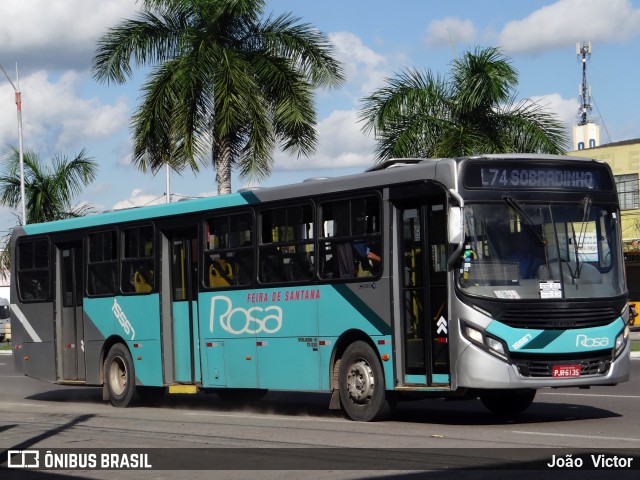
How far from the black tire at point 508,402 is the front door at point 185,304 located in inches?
192

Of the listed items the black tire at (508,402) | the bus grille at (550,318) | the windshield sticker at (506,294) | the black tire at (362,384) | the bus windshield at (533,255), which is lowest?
the black tire at (508,402)

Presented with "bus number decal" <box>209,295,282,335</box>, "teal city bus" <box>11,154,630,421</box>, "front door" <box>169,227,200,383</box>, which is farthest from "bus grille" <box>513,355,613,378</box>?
"front door" <box>169,227,200,383</box>

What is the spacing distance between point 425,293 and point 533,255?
1384 millimetres

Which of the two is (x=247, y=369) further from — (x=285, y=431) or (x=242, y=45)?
(x=242, y=45)

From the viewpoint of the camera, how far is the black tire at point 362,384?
587 inches

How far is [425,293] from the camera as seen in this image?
14453 millimetres

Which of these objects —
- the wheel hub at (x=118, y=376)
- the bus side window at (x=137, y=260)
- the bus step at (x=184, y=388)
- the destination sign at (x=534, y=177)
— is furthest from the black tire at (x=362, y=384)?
the wheel hub at (x=118, y=376)

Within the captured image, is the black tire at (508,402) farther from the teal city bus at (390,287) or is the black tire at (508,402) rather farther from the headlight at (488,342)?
the headlight at (488,342)

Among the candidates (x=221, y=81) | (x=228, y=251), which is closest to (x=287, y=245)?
(x=228, y=251)

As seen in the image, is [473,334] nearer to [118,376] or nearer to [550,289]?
[550,289]

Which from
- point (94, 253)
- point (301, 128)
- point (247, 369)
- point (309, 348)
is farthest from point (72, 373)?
point (301, 128)

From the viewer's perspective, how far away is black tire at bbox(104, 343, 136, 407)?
19.9 m

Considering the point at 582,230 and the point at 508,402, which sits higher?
the point at 582,230

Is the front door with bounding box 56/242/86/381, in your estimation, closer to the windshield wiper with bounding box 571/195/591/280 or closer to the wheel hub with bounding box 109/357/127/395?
the wheel hub with bounding box 109/357/127/395
